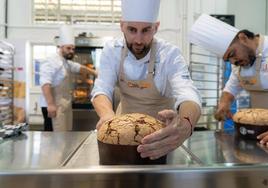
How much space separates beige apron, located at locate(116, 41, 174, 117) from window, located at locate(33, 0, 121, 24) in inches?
120

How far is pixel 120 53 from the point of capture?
4.96 ft

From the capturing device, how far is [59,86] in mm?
3301

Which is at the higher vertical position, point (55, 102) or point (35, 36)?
point (35, 36)

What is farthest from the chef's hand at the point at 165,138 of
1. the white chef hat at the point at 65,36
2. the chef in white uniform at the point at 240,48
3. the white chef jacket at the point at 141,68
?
the white chef hat at the point at 65,36

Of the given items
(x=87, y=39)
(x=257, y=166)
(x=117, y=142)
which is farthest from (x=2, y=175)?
(x=87, y=39)

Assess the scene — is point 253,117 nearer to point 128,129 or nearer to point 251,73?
point 128,129

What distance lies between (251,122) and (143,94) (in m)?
0.52

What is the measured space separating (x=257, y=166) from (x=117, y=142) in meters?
0.34

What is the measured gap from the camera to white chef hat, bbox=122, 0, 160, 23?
1.28 metres

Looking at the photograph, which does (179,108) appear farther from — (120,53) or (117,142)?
(120,53)

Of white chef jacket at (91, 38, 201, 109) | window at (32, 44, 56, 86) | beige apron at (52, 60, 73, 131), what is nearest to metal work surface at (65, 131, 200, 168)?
white chef jacket at (91, 38, 201, 109)

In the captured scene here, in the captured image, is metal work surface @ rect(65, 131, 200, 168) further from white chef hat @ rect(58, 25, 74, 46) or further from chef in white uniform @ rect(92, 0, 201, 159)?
white chef hat @ rect(58, 25, 74, 46)

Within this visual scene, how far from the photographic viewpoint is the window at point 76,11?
4.37 metres

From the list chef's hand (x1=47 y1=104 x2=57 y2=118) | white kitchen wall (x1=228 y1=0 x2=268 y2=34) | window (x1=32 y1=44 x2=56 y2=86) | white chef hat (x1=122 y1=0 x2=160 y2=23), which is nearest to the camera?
white chef hat (x1=122 y1=0 x2=160 y2=23)
